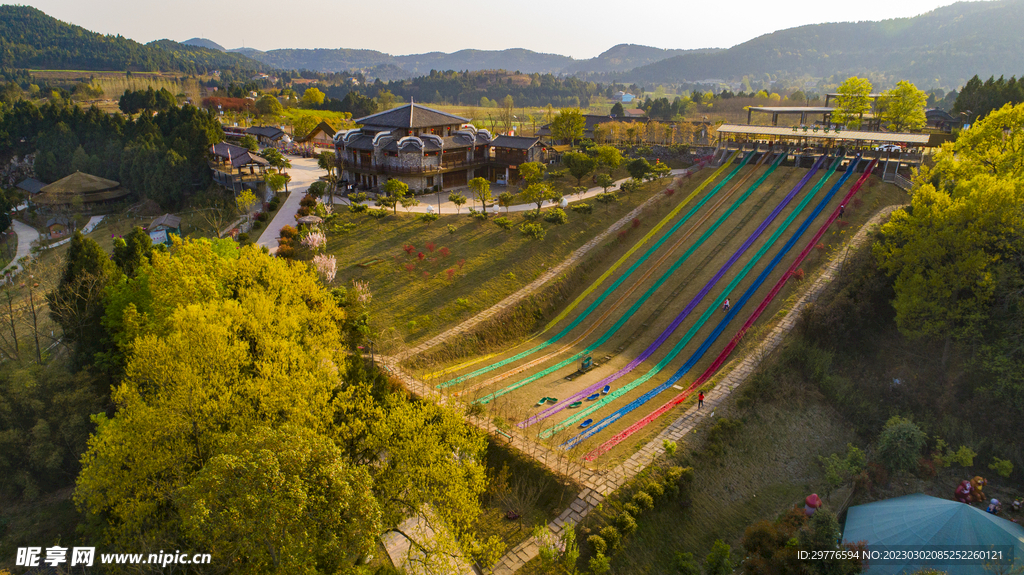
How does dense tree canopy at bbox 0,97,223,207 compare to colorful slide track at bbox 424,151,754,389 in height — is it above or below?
above

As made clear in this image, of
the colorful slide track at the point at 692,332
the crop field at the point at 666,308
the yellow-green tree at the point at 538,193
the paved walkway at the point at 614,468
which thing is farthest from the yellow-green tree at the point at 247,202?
the colorful slide track at the point at 692,332

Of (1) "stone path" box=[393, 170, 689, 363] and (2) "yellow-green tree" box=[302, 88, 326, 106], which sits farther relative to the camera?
(2) "yellow-green tree" box=[302, 88, 326, 106]

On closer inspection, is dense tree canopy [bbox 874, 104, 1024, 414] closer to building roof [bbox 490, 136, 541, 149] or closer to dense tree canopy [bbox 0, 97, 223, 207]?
building roof [bbox 490, 136, 541, 149]

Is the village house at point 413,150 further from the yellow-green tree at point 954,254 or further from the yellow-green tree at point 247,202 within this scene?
the yellow-green tree at point 954,254

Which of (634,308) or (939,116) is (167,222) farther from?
(939,116)

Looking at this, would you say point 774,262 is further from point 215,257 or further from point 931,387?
point 215,257

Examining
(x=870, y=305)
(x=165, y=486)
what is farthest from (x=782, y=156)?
(x=165, y=486)

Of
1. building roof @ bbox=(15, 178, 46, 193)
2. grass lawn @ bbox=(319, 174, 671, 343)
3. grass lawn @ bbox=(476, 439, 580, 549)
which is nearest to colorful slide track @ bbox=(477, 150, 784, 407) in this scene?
grass lawn @ bbox=(476, 439, 580, 549)
